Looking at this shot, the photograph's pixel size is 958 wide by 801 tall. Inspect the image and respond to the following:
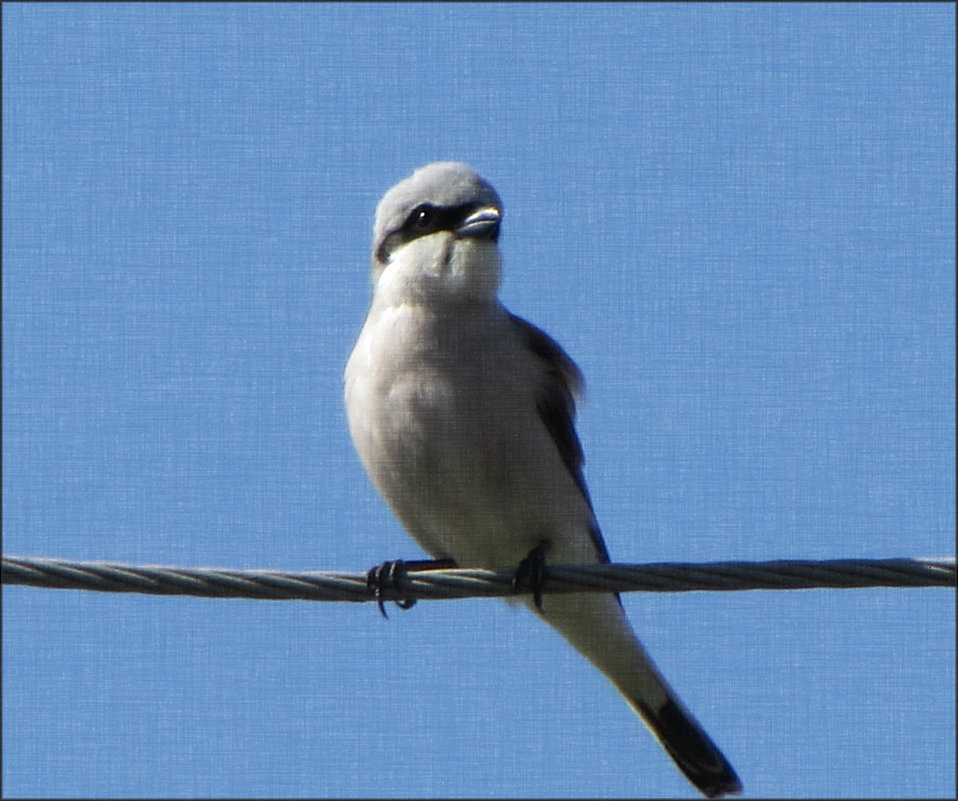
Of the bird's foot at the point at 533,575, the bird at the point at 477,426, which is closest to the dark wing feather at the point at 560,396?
the bird at the point at 477,426

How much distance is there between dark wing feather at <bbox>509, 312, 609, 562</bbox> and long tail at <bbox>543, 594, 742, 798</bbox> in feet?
1.03

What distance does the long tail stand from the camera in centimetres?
802

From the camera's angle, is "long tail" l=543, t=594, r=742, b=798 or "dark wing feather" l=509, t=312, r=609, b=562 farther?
"long tail" l=543, t=594, r=742, b=798

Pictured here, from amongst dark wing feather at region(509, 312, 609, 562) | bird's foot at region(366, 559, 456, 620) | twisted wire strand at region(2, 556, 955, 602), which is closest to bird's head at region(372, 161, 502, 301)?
dark wing feather at region(509, 312, 609, 562)

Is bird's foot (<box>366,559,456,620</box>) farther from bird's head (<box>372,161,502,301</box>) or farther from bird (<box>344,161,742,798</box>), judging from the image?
bird's head (<box>372,161,502,301</box>)

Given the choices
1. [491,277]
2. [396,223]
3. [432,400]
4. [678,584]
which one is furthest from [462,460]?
[678,584]

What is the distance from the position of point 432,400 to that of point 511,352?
0.54 metres

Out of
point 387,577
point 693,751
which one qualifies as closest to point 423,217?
point 387,577

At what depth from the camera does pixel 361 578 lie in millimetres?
5531

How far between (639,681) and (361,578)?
3007 mm

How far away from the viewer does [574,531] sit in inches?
299

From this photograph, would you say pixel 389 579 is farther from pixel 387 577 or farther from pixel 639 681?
pixel 639 681

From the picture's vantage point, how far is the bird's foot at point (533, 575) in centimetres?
625

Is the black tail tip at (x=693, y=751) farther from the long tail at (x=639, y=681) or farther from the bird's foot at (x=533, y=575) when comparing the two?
the bird's foot at (x=533, y=575)
